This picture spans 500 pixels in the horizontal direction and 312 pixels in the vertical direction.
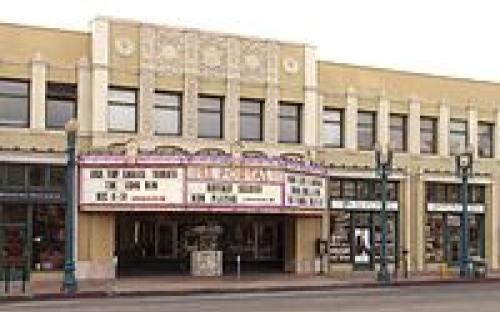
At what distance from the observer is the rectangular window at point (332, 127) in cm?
4534

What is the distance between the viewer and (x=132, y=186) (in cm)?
3800

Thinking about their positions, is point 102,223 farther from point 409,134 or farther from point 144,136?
point 409,134

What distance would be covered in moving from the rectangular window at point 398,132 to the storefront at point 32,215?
1674cm

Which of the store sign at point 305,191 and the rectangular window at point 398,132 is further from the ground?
the rectangular window at point 398,132

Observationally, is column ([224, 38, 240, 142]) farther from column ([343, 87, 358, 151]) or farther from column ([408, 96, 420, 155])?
column ([408, 96, 420, 155])

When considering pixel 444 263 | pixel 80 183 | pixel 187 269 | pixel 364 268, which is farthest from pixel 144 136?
pixel 444 263

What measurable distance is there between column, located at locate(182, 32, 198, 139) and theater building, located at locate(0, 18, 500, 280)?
6 centimetres

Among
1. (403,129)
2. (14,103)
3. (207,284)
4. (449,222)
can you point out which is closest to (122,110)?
(14,103)

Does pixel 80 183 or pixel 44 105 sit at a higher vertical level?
pixel 44 105

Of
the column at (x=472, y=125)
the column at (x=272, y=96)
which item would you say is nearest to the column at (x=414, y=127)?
the column at (x=472, y=125)

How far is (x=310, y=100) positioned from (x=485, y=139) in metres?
11.5

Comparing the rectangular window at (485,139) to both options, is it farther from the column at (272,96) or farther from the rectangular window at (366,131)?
the column at (272,96)

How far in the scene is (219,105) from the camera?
139 feet

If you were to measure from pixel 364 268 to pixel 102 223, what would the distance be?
13.1m
